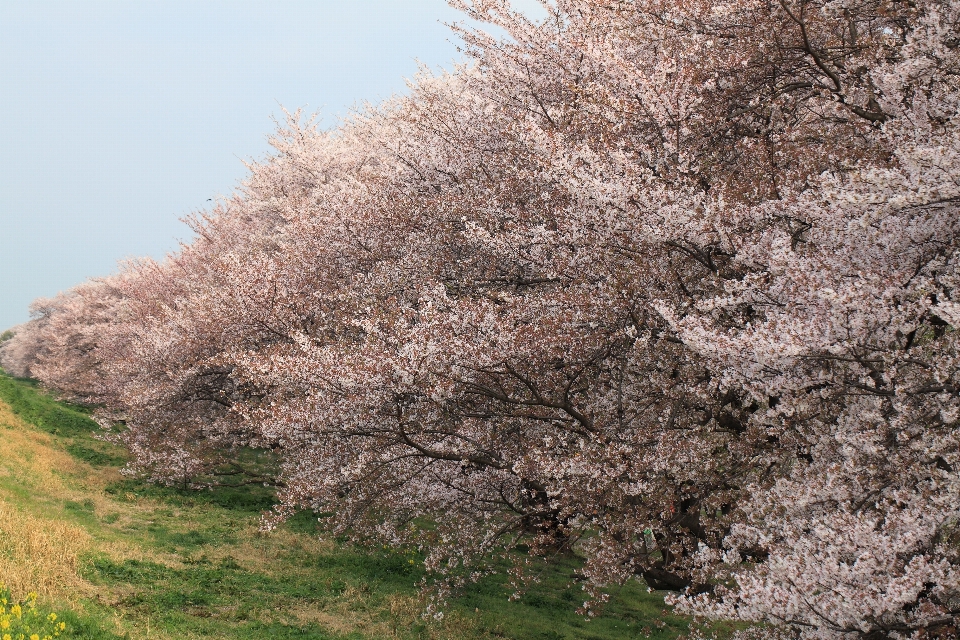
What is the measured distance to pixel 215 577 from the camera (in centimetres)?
1273

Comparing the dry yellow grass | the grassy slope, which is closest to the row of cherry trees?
the grassy slope

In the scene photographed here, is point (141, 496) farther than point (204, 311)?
Yes

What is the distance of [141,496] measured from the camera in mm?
18516

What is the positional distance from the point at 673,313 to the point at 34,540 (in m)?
10.3

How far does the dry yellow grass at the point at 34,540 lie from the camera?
9425 millimetres

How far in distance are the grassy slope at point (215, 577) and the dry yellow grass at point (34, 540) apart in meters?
0.03

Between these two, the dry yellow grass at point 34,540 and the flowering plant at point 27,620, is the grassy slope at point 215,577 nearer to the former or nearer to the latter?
the dry yellow grass at point 34,540

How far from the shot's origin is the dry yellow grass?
30.9ft

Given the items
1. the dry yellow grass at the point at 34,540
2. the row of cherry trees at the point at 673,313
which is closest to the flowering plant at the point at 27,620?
the dry yellow grass at the point at 34,540

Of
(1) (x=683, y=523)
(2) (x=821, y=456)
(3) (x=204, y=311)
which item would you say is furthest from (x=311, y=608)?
(2) (x=821, y=456)

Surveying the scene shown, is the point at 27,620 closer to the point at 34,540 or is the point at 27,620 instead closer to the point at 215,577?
the point at 34,540

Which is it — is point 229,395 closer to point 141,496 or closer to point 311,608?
point 141,496

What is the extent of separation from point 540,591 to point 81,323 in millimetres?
33696

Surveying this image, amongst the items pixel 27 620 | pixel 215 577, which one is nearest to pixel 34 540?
pixel 27 620
